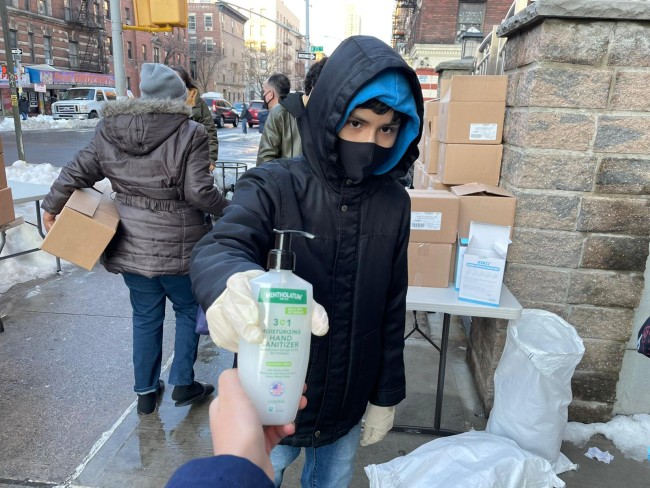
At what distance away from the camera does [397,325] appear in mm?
1837

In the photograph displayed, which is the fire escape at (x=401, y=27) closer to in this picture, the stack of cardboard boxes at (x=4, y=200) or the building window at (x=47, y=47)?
the building window at (x=47, y=47)

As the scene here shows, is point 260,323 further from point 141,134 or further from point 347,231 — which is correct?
point 141,134

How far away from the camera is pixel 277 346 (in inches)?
38.6

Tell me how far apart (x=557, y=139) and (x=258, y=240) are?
2.00 metres

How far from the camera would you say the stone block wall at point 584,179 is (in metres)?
2.56

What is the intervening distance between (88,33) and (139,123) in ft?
147

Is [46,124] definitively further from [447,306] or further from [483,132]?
[447,306]

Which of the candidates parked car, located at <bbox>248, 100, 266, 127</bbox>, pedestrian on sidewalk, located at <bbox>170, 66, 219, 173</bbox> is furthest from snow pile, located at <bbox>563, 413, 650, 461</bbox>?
parked car, located at <bbox>248, 100, 266, 127</bbox>

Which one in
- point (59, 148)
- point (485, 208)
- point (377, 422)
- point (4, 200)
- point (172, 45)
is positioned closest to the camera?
point (377, 422)

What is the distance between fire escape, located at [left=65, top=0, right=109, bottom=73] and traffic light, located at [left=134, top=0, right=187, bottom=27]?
37761 mm

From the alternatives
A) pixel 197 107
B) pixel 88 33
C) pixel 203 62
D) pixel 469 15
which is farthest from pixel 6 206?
pixel 203 62

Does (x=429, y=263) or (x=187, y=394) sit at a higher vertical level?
(x=429, y=263)

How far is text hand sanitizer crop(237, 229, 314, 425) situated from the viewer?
967 mm

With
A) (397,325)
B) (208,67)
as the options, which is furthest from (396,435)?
(208,67)
